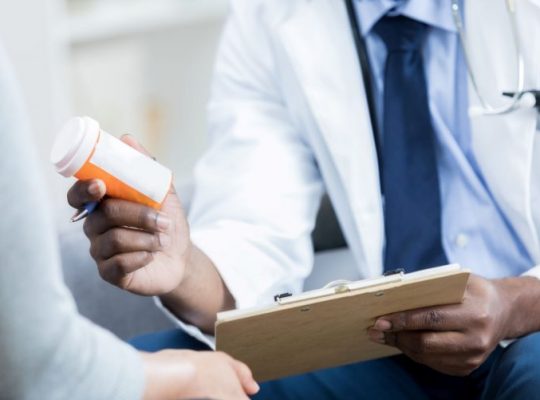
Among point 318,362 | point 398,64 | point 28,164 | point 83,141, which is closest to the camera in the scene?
point 28,164

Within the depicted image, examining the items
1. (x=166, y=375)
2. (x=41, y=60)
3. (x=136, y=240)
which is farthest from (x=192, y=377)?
(x=41, y=60)

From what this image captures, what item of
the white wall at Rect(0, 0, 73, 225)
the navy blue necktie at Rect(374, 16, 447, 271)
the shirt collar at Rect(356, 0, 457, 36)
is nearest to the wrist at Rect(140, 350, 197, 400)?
the navy blue necktie at Rect(374, 16, 447, 271)

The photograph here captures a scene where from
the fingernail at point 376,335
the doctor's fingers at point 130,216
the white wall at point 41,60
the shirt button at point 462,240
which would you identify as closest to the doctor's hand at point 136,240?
the doctor's fingers at point 130,216

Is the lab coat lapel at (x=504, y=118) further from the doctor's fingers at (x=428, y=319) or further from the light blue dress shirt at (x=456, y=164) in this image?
the doctor's fingers at (x=428, y=319)

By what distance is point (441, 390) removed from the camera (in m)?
1.10

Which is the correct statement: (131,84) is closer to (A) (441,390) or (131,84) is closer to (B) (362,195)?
(B) (362,195)

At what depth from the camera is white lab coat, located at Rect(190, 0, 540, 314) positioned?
114cm

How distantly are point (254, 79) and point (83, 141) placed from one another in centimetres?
52

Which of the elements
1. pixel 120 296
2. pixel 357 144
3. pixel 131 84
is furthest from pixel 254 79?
pixel 131 84

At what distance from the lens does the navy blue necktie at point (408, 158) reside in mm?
1161

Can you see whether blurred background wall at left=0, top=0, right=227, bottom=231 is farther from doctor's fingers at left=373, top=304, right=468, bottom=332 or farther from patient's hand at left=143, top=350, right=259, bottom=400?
patient's hand at left=143, top=350, right=259, bottom=400

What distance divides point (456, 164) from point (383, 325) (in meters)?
0.32

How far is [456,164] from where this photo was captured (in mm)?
1175

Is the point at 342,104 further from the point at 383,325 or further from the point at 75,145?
the point at 75,145
